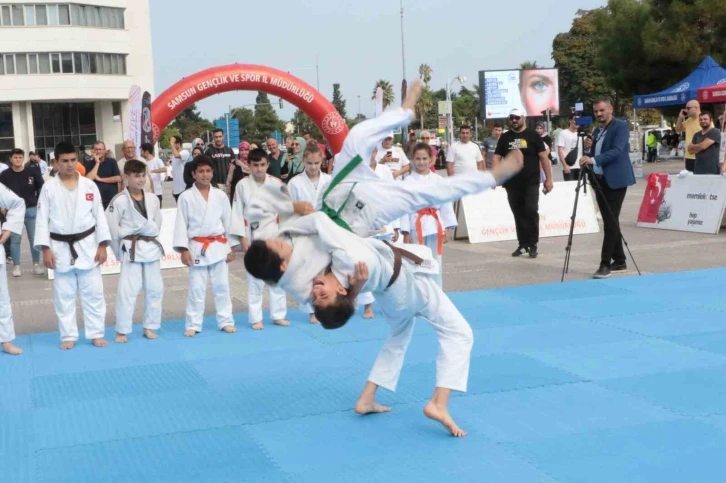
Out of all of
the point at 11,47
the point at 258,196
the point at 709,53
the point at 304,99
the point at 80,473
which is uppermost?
the point at 11,47

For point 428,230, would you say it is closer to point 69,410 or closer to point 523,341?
point 523,341

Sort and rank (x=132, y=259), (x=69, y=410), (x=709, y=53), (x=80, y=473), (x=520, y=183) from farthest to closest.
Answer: (x=709, y=53) → (x=520, y=183) → (x=132, y=259) → (x=69, y=410) → (x=80, y=473)

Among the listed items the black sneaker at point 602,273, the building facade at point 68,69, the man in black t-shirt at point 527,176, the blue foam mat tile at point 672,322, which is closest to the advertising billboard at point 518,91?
the building facade at point 68,69

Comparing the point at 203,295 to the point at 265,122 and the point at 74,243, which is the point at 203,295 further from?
the point at 265,122

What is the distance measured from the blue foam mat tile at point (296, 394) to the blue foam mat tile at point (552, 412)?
0.49 m

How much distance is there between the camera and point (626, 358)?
5.62m

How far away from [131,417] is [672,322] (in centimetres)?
422

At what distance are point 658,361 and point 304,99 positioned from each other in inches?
529

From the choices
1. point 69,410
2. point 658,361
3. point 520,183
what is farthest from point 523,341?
point 520,183

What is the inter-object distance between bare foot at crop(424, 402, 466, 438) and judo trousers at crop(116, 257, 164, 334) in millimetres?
3499

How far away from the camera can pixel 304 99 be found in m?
18.0

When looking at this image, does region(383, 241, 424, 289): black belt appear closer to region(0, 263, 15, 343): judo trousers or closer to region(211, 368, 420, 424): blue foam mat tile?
region(211, 368, 420, 424): blue foam mat tile

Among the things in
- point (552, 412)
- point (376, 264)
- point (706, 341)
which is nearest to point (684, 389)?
point (552, 412)

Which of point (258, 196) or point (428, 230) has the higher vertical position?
point (258, 196)
